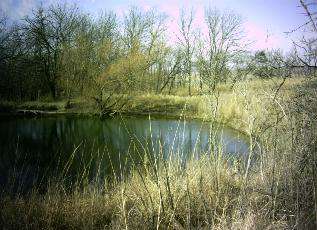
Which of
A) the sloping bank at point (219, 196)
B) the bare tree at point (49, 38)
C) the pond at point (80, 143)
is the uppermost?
the bare tree at point (49, 38)

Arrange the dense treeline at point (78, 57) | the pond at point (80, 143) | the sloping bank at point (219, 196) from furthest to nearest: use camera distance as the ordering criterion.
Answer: the dense treeline at point (78, 57)
the pond at point (80, 143)
the sloping bank at point (219, 196)

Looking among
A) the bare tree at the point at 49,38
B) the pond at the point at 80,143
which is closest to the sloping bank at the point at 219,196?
the pond at the point at 80,143

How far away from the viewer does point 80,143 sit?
8.44 meters

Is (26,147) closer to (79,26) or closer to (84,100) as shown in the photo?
(84,100)

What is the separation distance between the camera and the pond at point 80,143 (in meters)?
8.35

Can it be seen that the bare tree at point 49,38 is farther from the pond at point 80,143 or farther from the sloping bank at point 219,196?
the sloping bank at point 219,196

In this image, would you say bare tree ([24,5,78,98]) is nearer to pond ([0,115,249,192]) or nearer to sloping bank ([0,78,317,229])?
pond ([0,115,249,192])

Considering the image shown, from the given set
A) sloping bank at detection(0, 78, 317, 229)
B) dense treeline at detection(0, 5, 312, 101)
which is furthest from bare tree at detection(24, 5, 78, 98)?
sloping bank at detection(0, 78, 317, 229)

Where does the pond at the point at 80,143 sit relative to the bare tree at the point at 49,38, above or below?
below

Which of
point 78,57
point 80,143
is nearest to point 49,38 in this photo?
point 78,57

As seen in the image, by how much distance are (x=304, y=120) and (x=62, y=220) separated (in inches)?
126

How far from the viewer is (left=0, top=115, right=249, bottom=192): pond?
8352 millimetres

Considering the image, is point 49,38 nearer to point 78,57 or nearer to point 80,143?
point 78,57

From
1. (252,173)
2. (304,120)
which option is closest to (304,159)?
(304,120)
